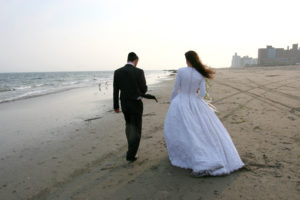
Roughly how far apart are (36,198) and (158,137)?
2.87 metres

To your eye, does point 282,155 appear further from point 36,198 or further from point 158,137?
point 36,198

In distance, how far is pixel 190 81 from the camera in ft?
11.5

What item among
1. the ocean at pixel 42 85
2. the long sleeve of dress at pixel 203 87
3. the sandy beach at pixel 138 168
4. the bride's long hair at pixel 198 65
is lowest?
the ocean at pixel 42 85

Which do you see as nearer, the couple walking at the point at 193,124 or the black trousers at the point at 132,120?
the couple walking at the point at 193,124

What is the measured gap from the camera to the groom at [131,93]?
386cm

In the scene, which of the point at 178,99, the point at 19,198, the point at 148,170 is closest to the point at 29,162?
the point at 19,198

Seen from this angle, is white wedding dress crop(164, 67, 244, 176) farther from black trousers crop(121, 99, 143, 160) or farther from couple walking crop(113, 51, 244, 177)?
black trousers crop(121, 99, 143, 160)

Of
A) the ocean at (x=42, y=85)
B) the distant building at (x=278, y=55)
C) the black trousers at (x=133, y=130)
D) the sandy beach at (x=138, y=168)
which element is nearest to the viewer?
the sandy beach at (x=138, y=168)

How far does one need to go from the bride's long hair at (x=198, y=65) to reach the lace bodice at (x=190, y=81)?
6 cm

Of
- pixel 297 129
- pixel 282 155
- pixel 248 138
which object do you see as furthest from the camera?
pixel 297 129

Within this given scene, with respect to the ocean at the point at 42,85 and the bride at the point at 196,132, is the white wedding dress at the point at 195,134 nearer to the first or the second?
the bride at the point at 196,132

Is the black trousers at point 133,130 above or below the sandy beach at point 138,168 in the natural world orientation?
above

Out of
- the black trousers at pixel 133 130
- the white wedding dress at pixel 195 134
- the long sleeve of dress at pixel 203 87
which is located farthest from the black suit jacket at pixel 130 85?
the long sleeve of dress at pixel 203 87

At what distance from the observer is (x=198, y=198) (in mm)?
2760
